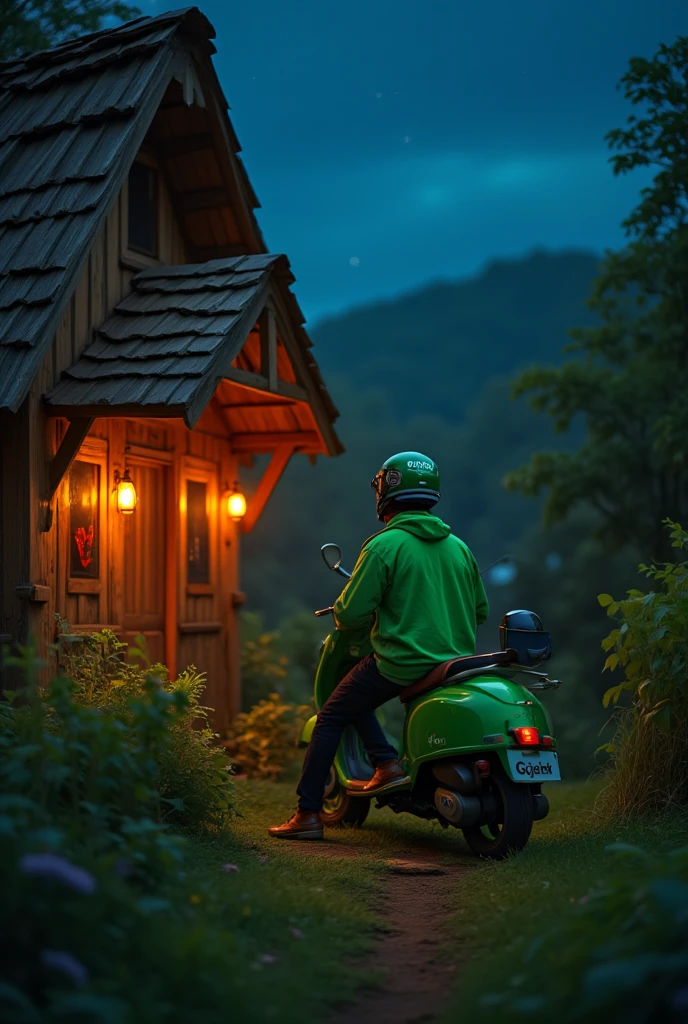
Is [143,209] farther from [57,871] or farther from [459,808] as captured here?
[57,871]

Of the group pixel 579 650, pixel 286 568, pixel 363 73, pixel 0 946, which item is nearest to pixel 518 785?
pixel 0 946

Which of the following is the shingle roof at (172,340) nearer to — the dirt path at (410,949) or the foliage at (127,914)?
the dirt path at (410,949)

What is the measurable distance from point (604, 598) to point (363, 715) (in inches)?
63.7

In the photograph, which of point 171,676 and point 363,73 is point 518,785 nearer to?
point 171,676

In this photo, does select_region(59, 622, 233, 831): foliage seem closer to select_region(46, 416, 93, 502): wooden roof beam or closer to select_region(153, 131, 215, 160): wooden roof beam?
select_region(46, 416, 93, 502): wooden roof beam

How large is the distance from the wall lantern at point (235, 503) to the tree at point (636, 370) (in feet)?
17.0

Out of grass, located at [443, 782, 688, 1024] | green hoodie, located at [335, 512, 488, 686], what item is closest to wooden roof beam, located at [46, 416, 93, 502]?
green hoodie, located at [335, 512, 488, 686]

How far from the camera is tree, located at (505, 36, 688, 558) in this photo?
13.7 m

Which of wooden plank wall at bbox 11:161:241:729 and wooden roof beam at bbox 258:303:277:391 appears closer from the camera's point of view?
wooden plank wall at bbox 11:161:241:729

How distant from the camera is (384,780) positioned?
697 cm

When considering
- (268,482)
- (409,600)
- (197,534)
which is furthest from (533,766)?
(268,482)

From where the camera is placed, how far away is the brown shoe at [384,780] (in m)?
6.86

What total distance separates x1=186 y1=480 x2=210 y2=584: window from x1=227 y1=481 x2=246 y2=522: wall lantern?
286 millimetres

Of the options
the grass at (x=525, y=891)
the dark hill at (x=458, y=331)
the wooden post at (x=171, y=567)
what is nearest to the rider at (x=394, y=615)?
the grass at (x=525, y=891)
